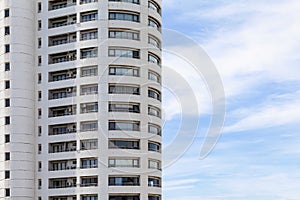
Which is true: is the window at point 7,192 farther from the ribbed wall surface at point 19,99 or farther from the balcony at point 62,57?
the balcony at point 62,57

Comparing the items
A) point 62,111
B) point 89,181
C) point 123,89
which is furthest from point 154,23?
point 89,181

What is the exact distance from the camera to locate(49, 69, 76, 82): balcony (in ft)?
205

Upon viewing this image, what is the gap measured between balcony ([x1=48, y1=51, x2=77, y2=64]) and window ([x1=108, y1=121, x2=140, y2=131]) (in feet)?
31.2

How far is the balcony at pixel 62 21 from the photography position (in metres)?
63.5

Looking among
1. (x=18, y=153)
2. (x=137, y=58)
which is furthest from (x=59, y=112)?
(x=137, y=58)

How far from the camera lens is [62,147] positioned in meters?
61.5

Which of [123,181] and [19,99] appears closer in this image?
[123,181]

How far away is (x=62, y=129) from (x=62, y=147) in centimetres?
213

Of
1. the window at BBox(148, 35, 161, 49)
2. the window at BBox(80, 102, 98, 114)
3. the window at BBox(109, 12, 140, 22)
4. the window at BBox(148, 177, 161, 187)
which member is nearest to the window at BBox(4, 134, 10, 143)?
the window at BBox(80, 102, 98, 114)

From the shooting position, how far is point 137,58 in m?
61.9

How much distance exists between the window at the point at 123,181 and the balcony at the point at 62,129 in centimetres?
730

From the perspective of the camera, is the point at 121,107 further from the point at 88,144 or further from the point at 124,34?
the point at 124,34

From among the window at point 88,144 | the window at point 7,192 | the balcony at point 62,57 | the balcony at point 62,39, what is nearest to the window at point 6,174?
the window at point 7,192

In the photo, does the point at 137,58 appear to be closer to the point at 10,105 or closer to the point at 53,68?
the point at 53,68
